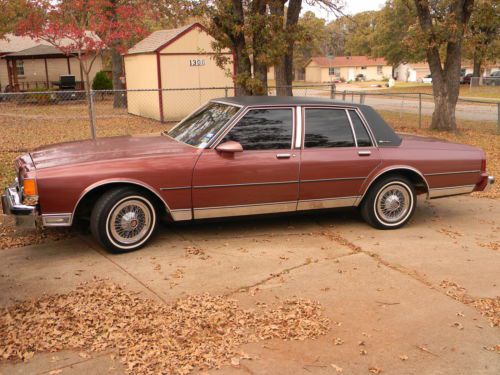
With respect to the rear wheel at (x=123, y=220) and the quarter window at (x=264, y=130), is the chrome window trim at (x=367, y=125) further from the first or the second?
the rear wheel at (x=123, y=220)

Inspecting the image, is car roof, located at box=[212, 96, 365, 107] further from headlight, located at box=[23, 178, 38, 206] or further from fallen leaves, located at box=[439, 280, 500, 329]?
fallen leaves, located at box=[439, 280, 500, 329]

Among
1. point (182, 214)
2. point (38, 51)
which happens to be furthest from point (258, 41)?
point (38, 51)

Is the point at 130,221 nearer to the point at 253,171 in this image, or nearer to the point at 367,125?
the point at 253,171

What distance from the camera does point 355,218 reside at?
7000 mm

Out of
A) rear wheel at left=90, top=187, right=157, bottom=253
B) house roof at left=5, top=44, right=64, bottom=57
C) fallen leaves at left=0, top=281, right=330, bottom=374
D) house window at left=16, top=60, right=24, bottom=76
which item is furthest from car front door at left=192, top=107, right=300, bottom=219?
house window at left=16, top=60, right=24, bottom=76

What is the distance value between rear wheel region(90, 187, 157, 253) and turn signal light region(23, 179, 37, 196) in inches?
22.8

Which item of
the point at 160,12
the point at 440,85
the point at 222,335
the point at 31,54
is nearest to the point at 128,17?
the point at 160,12

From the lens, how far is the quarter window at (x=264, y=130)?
5.84 m

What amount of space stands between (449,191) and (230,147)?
2929 millimetres

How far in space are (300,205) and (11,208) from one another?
9.78 ft

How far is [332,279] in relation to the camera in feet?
16.3

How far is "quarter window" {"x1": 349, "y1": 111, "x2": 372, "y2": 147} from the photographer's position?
634 centimetres

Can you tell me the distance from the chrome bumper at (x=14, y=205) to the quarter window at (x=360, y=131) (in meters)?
3.59

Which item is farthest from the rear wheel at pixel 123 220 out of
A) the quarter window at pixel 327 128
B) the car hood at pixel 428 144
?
the car hood at pixel 428 144
